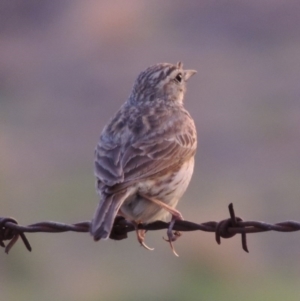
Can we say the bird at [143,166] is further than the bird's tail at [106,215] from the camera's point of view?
Yes

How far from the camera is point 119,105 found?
86.5 feet

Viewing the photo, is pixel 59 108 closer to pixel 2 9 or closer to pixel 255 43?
pixel 255 43

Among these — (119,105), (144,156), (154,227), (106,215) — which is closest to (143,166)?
(144,156)

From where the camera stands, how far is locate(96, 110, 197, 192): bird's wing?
822 cm

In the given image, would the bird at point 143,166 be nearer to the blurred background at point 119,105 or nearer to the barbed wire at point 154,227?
the barbed wire at point 154,227

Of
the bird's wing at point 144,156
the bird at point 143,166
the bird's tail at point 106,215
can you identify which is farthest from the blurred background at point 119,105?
the bird's tail at point 106,215

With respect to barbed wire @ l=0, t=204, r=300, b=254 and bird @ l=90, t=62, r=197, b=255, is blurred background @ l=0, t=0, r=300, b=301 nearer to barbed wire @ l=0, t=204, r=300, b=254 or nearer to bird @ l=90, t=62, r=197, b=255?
bird @ l=90, t=62, r=197, b=255

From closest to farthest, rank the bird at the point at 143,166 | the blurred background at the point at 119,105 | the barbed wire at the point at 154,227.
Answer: the barbed wire at the point at 154,227, the bird at the point at 143,166, the blurred background at the point at 119,105

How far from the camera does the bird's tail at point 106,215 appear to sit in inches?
294

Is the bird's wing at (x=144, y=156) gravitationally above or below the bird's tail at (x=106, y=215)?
above

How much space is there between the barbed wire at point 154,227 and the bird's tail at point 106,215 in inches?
3.6

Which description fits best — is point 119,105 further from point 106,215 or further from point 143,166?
point 106,215

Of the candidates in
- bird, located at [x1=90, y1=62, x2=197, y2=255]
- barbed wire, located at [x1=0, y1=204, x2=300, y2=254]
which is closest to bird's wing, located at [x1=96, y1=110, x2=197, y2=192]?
bird, located at [x1=90, y1=62, x2=197, y2=255]

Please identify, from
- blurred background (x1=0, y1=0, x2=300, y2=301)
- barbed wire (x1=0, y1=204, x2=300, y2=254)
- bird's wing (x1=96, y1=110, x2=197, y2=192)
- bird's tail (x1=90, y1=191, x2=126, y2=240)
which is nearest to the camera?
barbed wire (x1=0, y1=204, x2=300, y2=254)
